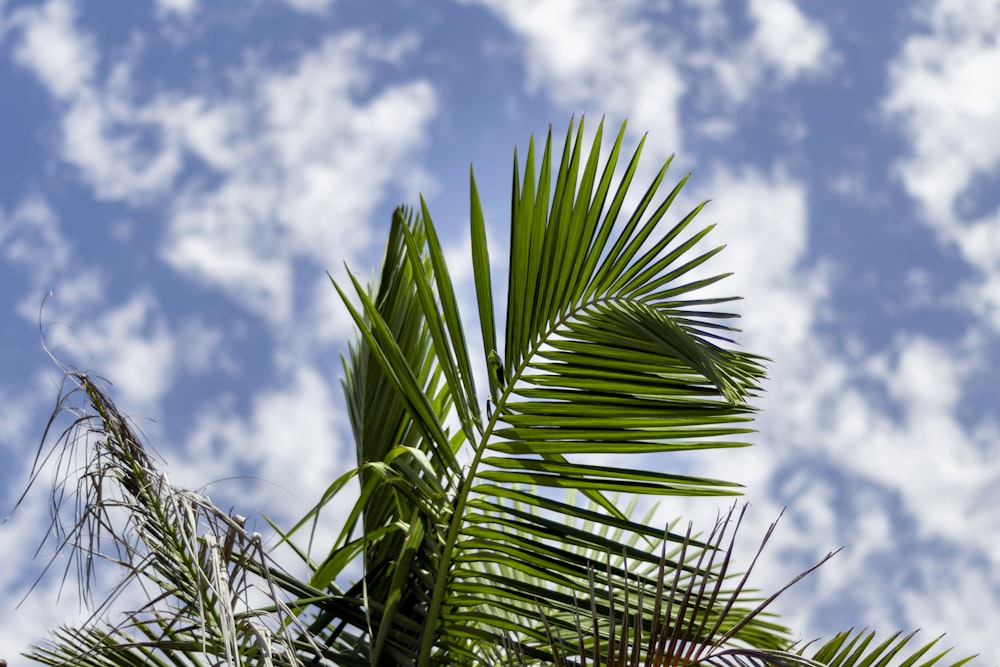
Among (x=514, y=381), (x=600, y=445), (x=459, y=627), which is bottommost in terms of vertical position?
(x=459, y=627)

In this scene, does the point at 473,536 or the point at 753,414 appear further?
the point at 473,536

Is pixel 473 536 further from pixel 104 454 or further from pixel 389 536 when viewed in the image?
pixel 104 454

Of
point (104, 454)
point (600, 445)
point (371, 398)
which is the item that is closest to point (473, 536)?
point (600, 445)

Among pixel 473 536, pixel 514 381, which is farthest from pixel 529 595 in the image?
pixel 514 381

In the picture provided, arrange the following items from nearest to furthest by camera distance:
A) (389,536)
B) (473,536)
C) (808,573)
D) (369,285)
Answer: (808,573)
(473,536)
(389,536)
(369,285)

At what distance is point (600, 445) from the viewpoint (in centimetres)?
168

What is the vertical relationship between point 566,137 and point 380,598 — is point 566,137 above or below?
above

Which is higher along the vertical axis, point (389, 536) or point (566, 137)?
point (566, 137)

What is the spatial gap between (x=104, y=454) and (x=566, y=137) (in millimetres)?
1020

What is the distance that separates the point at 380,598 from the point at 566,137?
973 millimetres

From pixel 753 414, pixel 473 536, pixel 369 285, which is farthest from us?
pixel 369 285

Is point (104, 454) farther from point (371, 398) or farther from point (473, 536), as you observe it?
point (371, 398)

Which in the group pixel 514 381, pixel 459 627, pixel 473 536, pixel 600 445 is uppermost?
pixel 514 381

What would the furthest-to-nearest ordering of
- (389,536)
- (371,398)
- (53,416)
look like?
(371,398) → (389,536) → (53,416)
